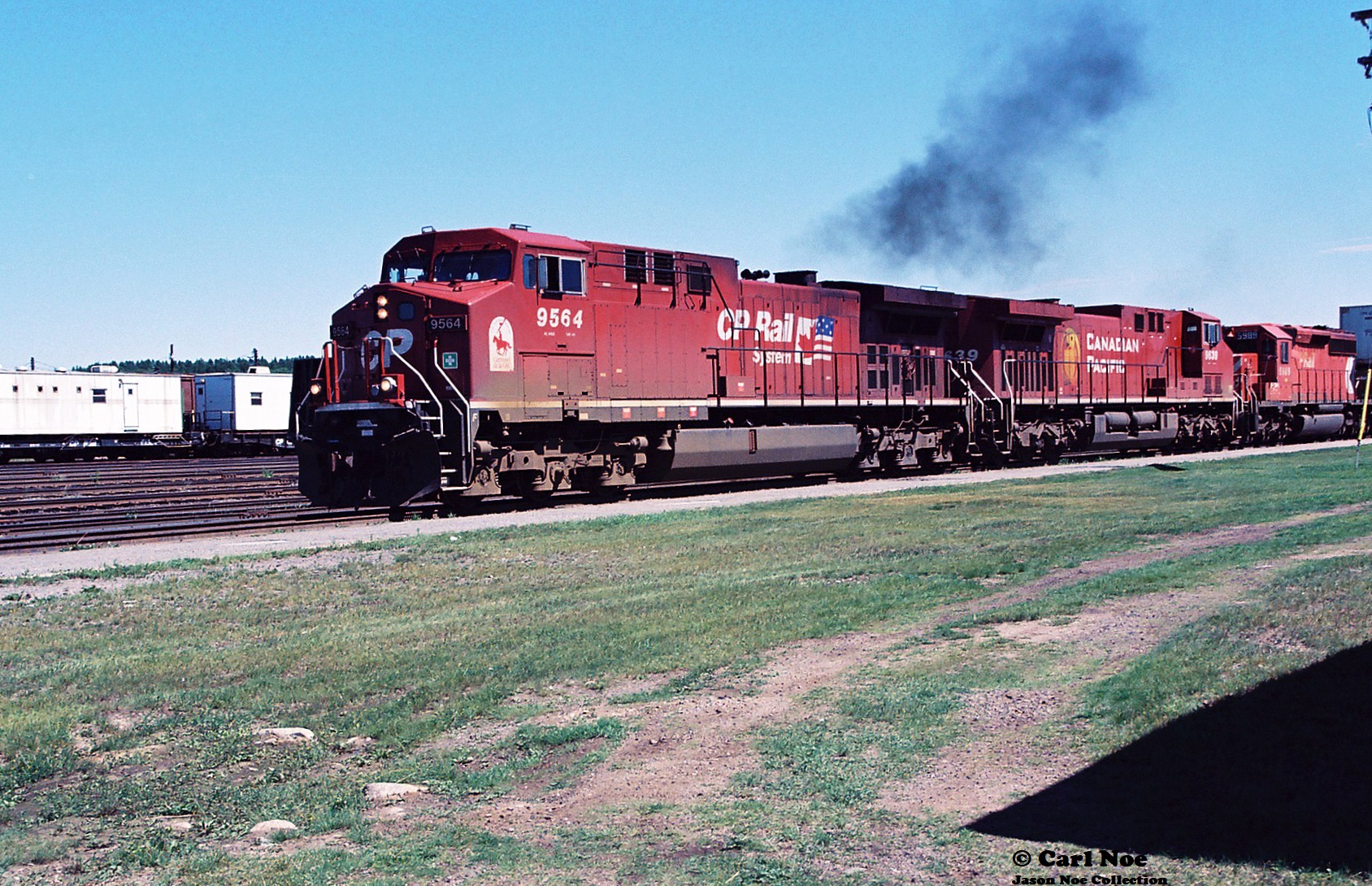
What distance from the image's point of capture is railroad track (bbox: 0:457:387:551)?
59.0 ft

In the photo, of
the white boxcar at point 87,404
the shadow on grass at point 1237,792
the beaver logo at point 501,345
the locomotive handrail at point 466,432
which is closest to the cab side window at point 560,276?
the beaver logo at point 501,345

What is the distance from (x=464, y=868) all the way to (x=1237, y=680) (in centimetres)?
424

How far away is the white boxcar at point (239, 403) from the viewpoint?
161 ft

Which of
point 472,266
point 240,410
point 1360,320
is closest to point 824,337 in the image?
point 472,266

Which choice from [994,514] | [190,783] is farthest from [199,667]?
[994,514]

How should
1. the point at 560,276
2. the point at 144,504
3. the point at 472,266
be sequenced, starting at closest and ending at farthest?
the point at 472,266, the point at 560,276, the point at 144,504

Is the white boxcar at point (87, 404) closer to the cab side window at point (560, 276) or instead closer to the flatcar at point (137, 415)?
the flatcar at point (137, 415)

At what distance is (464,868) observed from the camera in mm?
4695

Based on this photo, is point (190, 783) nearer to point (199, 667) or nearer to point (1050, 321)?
point (199, 667)

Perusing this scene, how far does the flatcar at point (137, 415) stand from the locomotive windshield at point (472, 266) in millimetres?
25996

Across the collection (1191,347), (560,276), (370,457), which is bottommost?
(370,457)

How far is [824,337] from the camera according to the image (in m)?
25.5

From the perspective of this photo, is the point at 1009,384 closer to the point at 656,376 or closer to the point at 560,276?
the point at 656,376

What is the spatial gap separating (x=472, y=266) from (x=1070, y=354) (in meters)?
18.9
